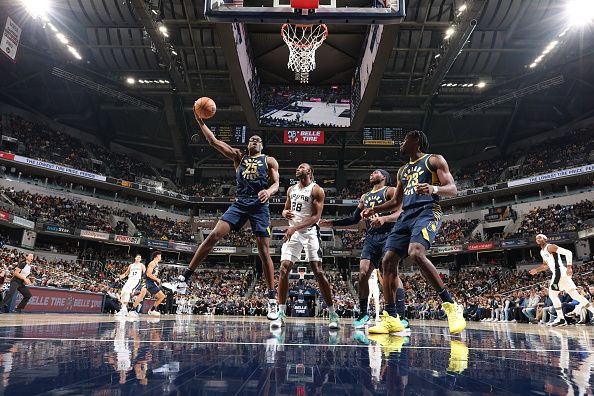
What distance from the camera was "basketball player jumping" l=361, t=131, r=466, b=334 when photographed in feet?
13.2

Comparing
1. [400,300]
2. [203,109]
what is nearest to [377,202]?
[400,300]

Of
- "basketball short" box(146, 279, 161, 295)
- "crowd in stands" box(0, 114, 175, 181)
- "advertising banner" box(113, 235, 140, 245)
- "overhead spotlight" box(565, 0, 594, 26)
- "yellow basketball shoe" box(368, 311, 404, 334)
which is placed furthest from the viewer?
"advertising banner" box(113, 235, 140, 245)

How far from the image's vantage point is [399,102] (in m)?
28.5

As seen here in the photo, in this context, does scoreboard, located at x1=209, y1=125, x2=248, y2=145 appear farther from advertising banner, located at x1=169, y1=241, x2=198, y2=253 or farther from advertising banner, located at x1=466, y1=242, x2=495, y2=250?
Answer: advertising banner, located at x1=466, y1=242, x2=495, y2=250

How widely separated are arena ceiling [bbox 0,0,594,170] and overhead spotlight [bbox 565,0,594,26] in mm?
721

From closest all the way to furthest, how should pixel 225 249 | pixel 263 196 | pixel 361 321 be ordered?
pixel 263 196 < pixel 361 321 < pixel 225 249

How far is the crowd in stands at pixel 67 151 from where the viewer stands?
88.6ft

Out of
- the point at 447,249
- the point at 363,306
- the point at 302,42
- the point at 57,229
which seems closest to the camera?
the point at 363,306

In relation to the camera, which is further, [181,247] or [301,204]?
[181,247]

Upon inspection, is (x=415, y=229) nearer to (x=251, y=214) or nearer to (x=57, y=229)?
(x=251, y=214)

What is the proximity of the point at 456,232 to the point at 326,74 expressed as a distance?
51.0 feet

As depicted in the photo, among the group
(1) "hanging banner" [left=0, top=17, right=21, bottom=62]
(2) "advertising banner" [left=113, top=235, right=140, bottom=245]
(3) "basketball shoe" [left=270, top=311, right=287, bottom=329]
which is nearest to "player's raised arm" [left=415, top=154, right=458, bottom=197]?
(3) "basketball shoe" [left=270, top=311, right=287, bottom=329]

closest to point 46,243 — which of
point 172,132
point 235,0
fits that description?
point 172,132

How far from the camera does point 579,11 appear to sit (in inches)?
711
